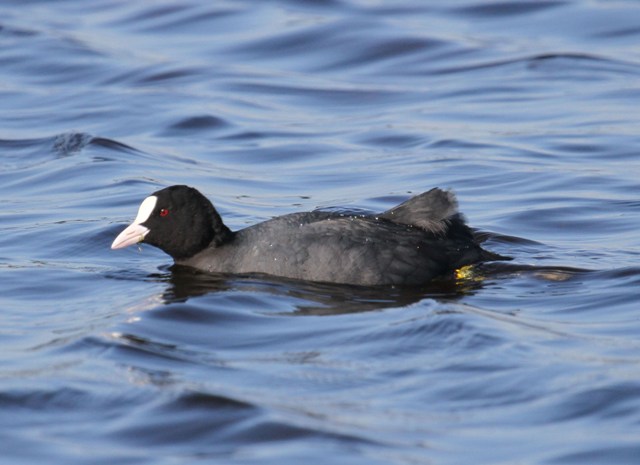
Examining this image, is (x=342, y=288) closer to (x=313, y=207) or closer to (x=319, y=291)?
(x=319, y=291)

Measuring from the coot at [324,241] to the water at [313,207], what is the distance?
0.56 ft

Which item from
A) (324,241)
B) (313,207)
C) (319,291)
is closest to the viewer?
(319,291)

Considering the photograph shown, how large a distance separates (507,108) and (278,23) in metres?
5.49

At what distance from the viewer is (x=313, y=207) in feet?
39.7

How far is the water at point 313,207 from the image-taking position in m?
6.80

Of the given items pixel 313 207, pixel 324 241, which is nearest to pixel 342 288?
pixel 324 241

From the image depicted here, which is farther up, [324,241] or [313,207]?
[324,241]

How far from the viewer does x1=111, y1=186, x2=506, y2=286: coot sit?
9359mm

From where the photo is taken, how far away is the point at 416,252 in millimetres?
9484

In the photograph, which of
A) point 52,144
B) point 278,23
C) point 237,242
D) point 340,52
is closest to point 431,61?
point 340,52

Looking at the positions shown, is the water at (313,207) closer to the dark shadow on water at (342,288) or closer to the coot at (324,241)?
the dark shadow on water at (342,288)

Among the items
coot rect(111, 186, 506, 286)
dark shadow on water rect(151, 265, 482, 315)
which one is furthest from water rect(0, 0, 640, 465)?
coot rect(111, 186, 506, 286)

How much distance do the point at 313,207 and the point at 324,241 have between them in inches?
108

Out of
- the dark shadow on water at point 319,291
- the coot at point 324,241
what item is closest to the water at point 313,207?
the dark shadow on water at point 319,291
